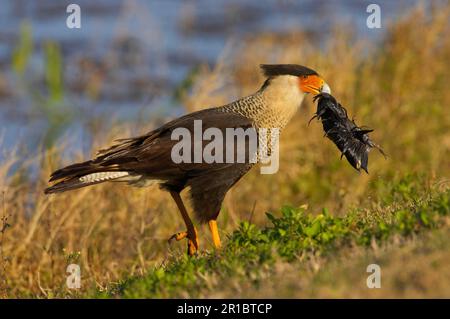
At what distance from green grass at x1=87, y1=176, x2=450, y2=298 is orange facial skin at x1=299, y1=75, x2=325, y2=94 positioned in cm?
150

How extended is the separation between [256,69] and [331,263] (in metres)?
6.55

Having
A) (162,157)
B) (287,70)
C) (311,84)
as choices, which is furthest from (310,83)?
(162,157)

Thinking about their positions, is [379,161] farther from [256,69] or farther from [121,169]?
[121,169]

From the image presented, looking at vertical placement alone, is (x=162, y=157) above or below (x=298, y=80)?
below

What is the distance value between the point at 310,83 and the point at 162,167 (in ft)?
4.38

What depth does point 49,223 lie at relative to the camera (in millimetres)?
7805

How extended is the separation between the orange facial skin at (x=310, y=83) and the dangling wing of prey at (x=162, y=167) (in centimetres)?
70

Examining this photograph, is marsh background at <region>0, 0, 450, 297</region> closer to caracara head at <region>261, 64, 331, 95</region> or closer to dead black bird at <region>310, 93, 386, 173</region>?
dead black bird at <region>310, 93, 386, 173</region>

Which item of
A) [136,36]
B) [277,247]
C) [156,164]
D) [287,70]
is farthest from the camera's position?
[136,36]

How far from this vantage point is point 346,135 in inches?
261

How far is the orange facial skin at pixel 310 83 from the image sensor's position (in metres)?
7.10

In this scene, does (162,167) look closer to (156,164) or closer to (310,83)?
(156,164)

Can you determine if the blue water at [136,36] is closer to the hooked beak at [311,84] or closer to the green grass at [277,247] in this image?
the hooked beak at [311,84]

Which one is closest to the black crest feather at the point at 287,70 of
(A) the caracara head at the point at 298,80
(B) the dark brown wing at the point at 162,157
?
(A) the caracara head at the point at 298,80
